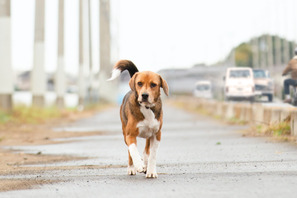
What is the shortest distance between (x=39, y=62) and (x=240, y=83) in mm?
10107

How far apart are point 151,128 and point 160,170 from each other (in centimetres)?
129

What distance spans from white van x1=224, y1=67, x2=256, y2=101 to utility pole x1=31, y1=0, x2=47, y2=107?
9364 millimetres

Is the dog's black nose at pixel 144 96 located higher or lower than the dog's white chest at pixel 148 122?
higher

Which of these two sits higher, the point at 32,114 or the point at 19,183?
the point at 19,183

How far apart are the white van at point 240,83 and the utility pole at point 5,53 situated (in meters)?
12.5

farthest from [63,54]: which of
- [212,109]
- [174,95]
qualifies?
[174,95]

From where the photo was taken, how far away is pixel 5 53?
2789cm

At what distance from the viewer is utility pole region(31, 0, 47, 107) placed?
3772 centimetres

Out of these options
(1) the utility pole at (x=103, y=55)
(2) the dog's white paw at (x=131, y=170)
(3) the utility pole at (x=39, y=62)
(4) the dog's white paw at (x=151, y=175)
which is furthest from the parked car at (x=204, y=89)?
(4) the dog's white paw at (x=151, y=175)

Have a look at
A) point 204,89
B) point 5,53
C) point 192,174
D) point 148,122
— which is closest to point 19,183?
point 148,122

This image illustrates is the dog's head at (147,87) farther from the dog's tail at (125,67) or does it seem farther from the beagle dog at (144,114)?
the dog's tail at (125,67)

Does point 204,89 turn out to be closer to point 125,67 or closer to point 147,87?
point 125,67

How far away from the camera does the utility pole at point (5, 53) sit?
27.8 meters

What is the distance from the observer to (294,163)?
35.9 ft
